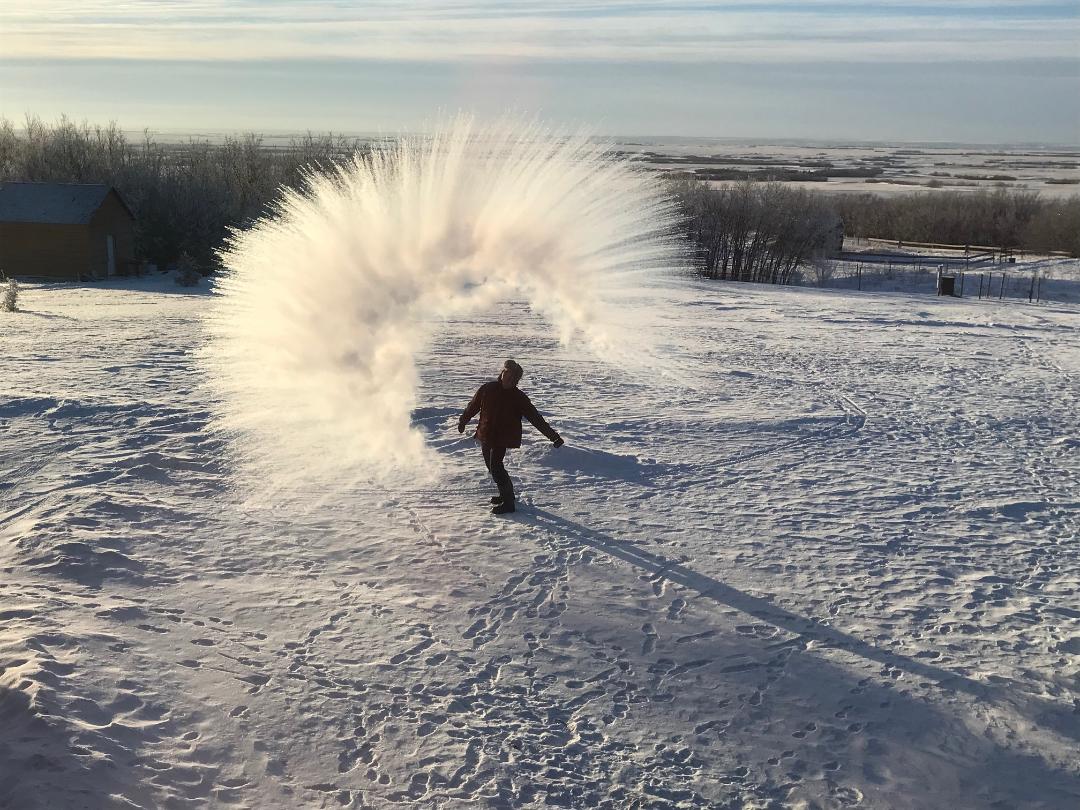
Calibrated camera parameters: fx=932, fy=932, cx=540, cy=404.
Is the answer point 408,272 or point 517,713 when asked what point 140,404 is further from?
point 517,713

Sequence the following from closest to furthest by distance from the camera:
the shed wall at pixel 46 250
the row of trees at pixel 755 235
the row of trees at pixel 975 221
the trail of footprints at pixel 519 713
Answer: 1. the trail of footprints at pixel 519 713
2. the shed wall at pixel 46 250
3. the row of trees at pixel 755 235
4. the row of trees at pixel 975 221

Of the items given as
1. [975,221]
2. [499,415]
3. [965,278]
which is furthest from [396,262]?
[975,221]

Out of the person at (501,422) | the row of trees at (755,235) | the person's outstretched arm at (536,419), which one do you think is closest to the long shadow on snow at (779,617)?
the person at (501,422)

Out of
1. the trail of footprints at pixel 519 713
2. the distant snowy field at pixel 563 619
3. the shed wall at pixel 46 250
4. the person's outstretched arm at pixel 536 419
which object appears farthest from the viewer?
the shed wall at pixel 46 250

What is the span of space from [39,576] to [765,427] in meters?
10.1

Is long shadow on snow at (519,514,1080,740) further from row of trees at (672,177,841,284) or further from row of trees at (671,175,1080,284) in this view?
row of trees at (672,177,841,284)

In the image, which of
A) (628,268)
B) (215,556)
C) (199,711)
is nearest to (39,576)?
(215,556)

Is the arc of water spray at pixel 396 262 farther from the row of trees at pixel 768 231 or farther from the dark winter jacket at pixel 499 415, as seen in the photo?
the row of trees at pixel 768 231

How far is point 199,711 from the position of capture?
6203mm

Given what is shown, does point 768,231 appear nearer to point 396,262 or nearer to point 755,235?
point 755,235

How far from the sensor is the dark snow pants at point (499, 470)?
10125 millimetres

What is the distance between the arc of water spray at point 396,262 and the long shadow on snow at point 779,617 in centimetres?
301

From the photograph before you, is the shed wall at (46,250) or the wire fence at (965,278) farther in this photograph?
the wire fence at (965,278)

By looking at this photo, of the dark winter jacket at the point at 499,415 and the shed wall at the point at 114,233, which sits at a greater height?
the shed wall at the point at 114,233
